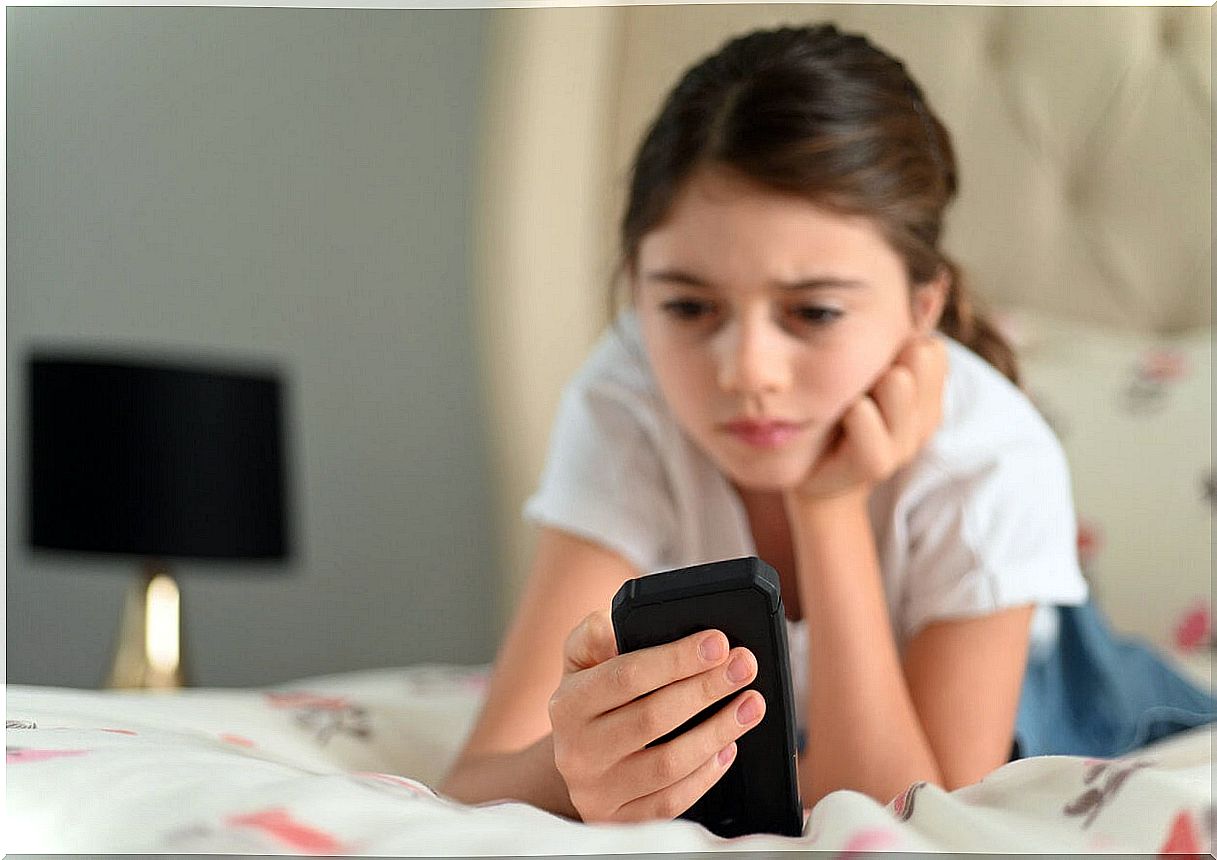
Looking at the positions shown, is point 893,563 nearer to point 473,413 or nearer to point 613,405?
point 613,405

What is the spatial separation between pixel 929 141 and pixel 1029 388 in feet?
1.60

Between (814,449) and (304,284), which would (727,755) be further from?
(304,284)

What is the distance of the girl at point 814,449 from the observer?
537 millimetres

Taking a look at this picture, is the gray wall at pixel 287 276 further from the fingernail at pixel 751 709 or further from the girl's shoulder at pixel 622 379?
the fingernail at pixel 751 709

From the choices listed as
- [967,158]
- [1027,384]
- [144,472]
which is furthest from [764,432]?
[144,472]

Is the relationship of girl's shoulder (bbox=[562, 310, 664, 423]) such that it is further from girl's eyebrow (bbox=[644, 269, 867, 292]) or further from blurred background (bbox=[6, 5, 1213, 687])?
blurred background (bbox=[6, 5, 1213, 687])

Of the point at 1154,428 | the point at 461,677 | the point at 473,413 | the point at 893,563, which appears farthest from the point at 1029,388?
the point at 473,413

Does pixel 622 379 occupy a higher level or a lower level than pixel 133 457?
higher

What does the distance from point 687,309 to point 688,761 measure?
237 millimetres

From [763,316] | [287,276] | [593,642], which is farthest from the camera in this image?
[287,276]

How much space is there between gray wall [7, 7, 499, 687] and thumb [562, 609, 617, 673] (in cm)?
100

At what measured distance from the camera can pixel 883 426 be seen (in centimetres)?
60

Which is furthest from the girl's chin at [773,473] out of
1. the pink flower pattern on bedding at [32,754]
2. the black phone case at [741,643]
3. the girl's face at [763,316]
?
the pink flower pattern on bedding at [32,754]

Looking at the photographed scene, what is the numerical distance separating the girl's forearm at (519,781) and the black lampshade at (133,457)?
0.62 m
